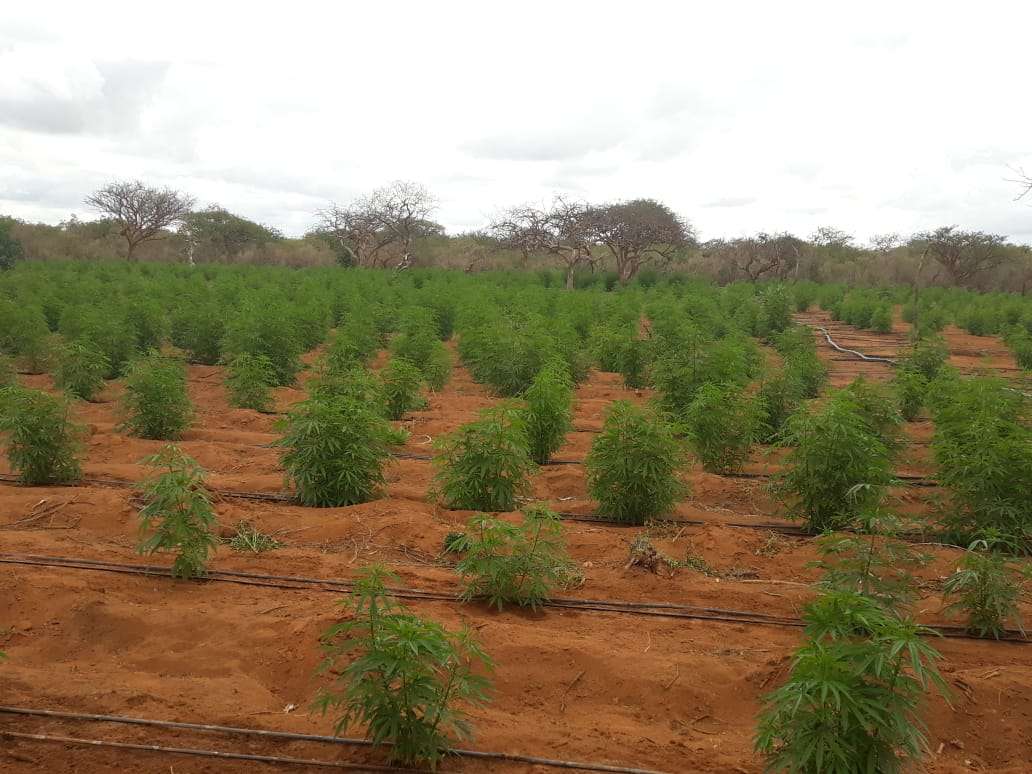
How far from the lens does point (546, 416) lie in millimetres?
8664

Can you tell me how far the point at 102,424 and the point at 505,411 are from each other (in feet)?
20.1

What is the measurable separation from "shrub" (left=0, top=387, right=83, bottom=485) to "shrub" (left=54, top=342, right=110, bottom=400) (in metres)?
4.02

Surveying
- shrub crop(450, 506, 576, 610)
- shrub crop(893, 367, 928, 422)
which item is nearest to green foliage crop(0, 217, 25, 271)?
shrub crop(893, 367, 928, 422)

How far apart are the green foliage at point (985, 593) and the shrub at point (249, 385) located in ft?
28.6

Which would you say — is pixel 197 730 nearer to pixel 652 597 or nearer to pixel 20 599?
pixel 20 599

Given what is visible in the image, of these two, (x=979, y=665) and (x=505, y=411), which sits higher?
(x=505, y=411)

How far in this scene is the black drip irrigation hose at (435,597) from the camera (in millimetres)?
5134

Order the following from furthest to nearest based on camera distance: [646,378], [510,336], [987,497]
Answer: [646,378] < [510,336] < [987,497]

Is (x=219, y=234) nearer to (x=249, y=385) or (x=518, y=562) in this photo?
(x=249, y=385)

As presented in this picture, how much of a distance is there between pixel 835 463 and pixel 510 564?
2.94 meters

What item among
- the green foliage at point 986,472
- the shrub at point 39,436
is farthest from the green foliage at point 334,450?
the green foliage at point 986,472

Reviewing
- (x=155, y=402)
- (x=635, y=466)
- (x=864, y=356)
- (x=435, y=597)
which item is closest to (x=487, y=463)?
(x=635, y=466)

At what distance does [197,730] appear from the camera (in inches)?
145

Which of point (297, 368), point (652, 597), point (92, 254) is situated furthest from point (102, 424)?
point (92, 254)
